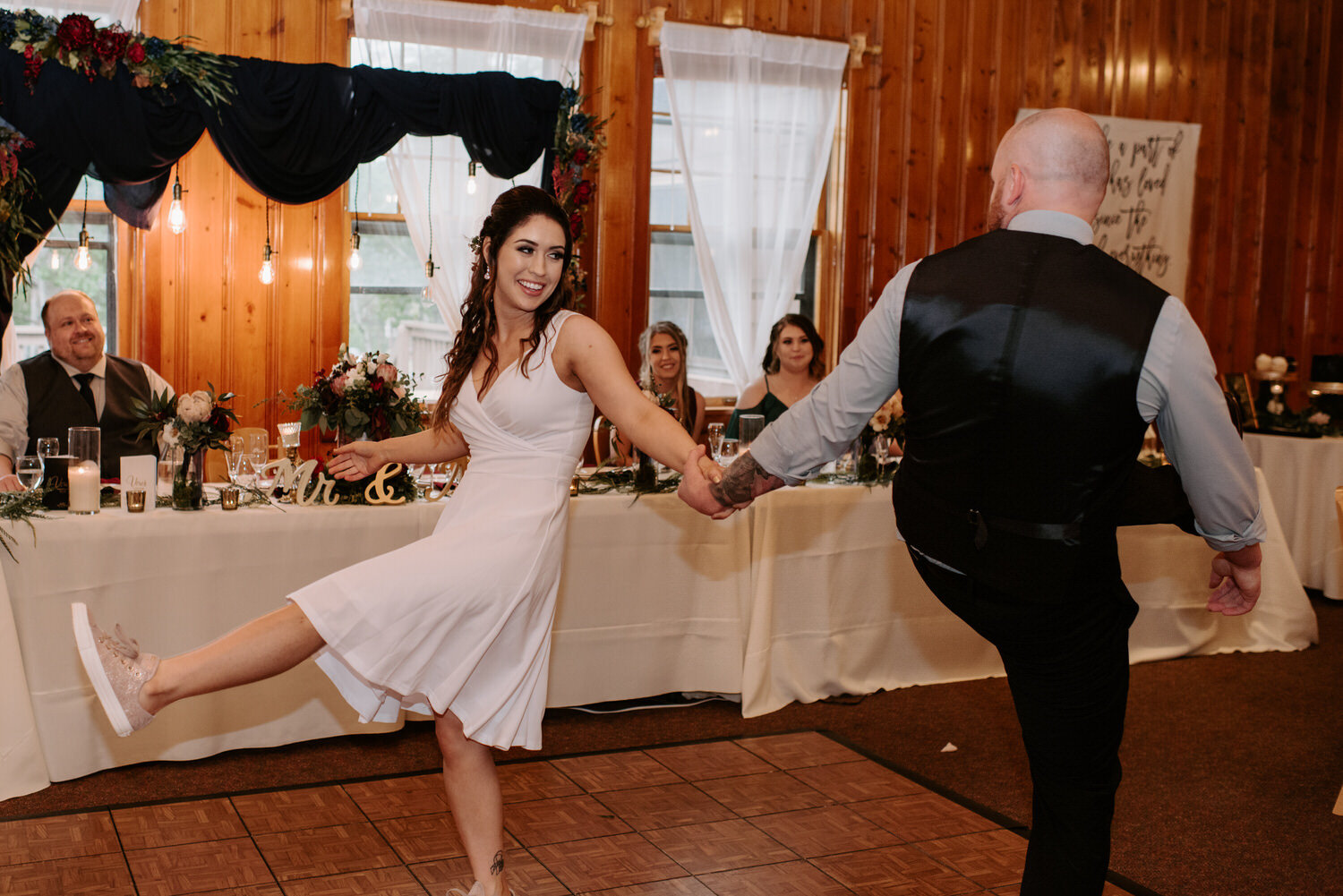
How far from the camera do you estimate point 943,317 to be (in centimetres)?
201

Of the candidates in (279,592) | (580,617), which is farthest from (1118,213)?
(279,592)

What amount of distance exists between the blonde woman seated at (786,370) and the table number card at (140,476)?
8.84 feet

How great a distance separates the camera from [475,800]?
265 cm

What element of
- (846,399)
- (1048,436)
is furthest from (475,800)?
(1048,436)

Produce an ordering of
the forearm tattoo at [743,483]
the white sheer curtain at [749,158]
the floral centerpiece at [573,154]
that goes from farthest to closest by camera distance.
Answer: the white sheer curtain at [749,158]
the floral centerpiece at [573,154]
the forearm tattoo at [743,483]

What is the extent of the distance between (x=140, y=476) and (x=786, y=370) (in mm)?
3039

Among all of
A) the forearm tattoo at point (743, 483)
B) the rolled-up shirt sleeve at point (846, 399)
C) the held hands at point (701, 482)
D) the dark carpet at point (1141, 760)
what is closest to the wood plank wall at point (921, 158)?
the dark carpet at point (1141, 760)

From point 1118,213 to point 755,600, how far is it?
5036mm

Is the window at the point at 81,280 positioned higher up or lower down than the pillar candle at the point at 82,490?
higher up

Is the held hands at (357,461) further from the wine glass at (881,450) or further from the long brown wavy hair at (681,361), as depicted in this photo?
the long brown wavy hair at (681,361)

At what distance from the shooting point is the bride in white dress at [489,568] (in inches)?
93.9

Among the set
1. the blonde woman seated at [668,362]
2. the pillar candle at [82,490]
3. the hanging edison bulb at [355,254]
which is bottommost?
the pillar candle at [82,490]

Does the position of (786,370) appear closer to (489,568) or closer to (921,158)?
(921,158)

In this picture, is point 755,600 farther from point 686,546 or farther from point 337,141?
point 337,141
